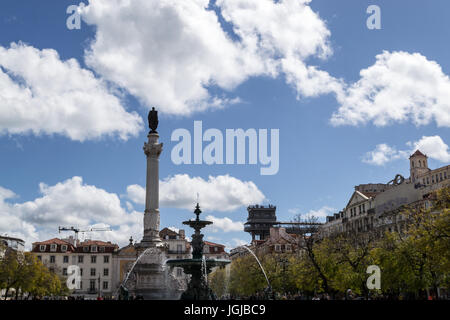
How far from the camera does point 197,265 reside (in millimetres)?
32969

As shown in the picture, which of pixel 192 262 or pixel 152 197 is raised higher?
pixel 152 197

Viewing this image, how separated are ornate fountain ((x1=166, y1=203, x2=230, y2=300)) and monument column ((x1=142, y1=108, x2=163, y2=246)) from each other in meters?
26.0

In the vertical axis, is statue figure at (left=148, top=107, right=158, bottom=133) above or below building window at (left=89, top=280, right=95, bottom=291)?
above

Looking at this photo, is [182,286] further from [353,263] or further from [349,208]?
[349,208]

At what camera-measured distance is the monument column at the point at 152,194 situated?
6103 centimetres

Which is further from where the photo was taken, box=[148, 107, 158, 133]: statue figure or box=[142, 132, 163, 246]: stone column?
box=[148, 107, 158, 133]: statue figure

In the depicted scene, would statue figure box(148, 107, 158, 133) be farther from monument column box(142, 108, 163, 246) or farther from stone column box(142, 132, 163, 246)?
stone column box(142, 132, 163, 246)

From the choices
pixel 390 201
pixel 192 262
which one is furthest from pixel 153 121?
pixel 192 262

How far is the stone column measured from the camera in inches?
2402

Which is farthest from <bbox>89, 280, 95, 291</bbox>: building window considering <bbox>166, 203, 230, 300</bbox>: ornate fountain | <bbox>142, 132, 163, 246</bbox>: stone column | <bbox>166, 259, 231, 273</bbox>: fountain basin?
<bbox>166, 259, 231, 273</bbox>: fountain basin

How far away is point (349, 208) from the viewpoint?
9200cm

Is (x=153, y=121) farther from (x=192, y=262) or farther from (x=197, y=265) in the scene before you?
(x=192, y=262)

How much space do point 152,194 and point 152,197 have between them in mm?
348
